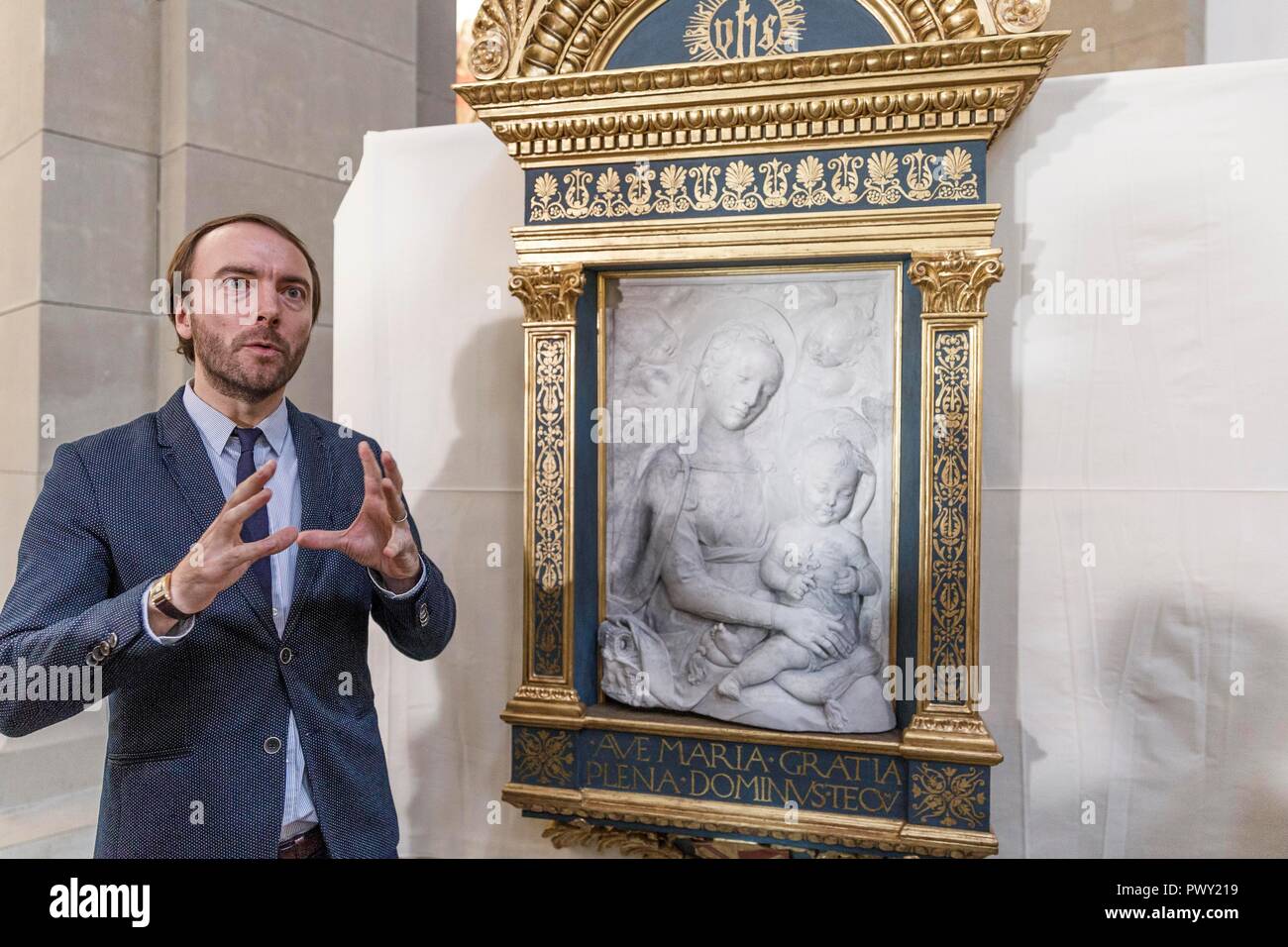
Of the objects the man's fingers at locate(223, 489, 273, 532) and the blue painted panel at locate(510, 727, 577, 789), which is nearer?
the man's fingers at locate(223, 489, 273, 532)

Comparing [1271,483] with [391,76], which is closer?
[1271,483]

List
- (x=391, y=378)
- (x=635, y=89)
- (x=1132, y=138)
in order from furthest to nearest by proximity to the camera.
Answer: (x=391, y=378)
(x=1132, y=138)
(x=635, y=89)

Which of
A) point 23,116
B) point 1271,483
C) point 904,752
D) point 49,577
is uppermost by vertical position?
point 23,116

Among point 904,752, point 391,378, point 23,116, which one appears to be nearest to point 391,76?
point 23,116

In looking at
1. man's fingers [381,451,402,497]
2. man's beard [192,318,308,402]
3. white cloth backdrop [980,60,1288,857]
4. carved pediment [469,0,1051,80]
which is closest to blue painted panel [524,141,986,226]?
carved pediment [469,0,1051,80]

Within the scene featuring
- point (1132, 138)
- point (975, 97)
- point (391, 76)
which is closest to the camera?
point (975, 97)

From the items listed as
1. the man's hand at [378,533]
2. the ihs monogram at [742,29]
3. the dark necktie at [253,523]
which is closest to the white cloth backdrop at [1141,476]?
the ihs monogram at [742,29]

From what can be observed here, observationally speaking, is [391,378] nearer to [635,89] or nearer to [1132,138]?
[635,89]

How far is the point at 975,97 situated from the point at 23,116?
3506 mm

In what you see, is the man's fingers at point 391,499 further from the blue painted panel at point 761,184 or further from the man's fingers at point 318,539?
the blue painted panel at point 761,184

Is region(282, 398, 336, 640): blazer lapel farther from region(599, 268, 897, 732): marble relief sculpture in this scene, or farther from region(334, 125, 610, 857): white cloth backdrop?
region(334, 125, 610, 857): white cloth backdrop

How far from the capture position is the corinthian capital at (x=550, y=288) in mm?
2363

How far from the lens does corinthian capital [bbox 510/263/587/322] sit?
93.0 inches

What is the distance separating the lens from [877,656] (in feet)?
7.52
